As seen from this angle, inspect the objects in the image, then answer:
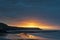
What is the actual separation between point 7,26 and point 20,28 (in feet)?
20.5

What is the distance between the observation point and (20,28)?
8738 centimetres

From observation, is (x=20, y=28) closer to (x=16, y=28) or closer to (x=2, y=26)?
(x=16, y=28)

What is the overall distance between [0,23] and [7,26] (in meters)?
2.93

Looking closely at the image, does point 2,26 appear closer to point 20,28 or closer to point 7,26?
point 7,26

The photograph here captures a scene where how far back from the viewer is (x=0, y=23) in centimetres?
8331

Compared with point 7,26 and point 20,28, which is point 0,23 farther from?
point 20,28

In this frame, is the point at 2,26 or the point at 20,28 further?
the point at 20,28

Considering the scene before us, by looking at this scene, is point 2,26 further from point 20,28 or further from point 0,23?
point 20,28

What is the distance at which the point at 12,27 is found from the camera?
3349 inches

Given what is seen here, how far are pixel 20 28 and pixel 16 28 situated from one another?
1720 mm

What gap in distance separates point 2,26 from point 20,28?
8.85 metres

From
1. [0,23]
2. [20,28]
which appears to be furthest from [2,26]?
[20,28]

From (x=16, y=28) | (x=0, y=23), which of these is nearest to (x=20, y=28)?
(x=16, y=28)

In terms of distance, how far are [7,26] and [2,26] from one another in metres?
2.66
